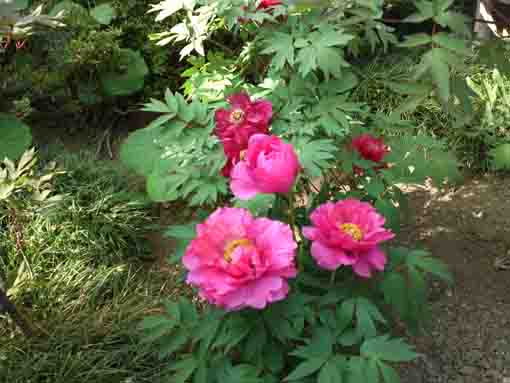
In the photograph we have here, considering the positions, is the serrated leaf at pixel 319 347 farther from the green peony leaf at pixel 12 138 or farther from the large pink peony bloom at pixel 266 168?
the green peony leaf at pixel 12 138

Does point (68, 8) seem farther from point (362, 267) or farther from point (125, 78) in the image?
point (362, 267)

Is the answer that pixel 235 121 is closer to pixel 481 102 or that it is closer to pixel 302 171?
pixel 302 171

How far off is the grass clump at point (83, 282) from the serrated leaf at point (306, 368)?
2.32 feet

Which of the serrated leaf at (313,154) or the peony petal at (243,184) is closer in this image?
the peony petal at (243,184)

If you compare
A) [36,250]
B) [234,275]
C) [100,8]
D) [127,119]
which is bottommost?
[127,119]

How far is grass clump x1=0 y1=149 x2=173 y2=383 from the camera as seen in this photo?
1881mm

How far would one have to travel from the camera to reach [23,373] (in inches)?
72.2

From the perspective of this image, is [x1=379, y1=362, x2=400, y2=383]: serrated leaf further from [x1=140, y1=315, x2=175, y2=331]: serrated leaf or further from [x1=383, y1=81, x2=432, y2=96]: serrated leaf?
[x1=383, y1=81, x2=432, y2=96]: serrated leaf

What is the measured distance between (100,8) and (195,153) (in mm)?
2501

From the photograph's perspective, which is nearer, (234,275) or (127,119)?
(234,275)

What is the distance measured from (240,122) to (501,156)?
5.78 ft

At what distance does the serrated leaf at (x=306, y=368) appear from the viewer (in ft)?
4.17

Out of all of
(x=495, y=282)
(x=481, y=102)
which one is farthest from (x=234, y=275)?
(x=481, y=102)

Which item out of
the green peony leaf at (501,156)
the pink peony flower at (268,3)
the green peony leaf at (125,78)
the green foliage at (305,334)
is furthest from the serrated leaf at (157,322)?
the green peony leaf at (125,78)
